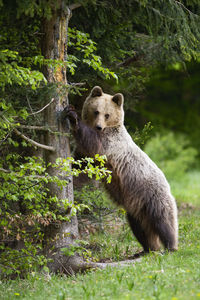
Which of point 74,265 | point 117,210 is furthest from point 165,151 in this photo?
point 74,265

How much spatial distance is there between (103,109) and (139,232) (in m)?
2.11

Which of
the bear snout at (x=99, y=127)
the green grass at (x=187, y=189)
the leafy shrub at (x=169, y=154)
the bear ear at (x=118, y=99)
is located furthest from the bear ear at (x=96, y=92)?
the leafy shrub at (x=169, y=154)

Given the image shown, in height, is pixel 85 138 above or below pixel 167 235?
above

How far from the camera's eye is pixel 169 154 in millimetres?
15805

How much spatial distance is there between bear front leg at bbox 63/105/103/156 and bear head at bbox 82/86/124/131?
42cm

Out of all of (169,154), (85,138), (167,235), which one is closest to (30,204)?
(85,138)

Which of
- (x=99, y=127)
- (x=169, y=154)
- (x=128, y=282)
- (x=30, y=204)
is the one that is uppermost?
(x=99, y=127)

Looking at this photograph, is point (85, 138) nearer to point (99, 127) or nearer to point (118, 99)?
point (99, 127)

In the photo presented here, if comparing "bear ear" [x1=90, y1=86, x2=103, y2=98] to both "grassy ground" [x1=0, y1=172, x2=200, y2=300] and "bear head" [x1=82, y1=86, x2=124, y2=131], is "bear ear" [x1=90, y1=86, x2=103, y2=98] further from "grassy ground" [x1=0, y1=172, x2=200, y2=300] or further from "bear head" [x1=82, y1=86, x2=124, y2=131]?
"grassy ground" [x1=0, y1=172, x2=200, y2=300]

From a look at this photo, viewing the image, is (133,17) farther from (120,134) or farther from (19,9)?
(19,9)

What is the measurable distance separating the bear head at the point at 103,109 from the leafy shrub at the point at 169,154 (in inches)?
286

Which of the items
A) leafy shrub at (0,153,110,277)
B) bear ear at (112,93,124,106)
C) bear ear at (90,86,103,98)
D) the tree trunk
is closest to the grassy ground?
leafy shrub at (0,153,110,277)

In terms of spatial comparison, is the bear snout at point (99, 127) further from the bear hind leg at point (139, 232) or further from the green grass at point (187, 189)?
the green grass at point (187, 189)

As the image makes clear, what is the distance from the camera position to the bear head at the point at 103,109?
6844 millimetres
